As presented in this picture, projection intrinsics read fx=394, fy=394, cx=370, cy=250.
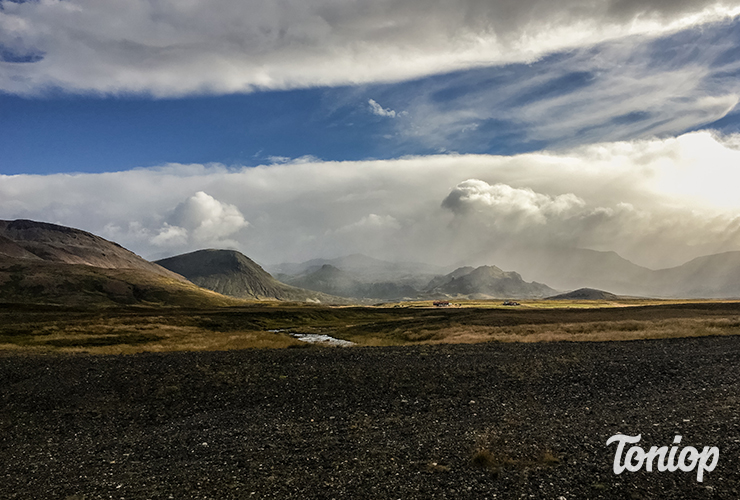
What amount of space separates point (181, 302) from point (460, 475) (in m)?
205

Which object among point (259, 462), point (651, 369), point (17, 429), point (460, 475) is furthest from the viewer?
point (651, 369)

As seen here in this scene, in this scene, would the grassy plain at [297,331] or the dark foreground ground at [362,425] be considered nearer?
the dark foreground ground at [362,425]

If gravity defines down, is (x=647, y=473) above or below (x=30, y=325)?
above

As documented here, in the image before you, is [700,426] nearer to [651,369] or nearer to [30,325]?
[651,369]

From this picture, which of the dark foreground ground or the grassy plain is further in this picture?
the grassy plain

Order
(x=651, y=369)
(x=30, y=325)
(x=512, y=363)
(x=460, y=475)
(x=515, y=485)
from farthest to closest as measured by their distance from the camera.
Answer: (x=30, y=325) < (x=512, y=363) < (x=651, y=369) < (x=460, y=475) < (x=515, y=485)

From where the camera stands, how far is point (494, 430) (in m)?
15.9

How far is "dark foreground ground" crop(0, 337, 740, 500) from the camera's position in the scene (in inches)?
472

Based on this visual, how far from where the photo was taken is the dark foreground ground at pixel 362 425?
12.0m

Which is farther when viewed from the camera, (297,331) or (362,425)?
(297,331)

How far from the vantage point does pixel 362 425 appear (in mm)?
17453

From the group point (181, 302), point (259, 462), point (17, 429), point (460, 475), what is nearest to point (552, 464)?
point (460, 475)

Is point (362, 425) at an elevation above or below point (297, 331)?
above

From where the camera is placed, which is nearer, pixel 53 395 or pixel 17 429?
pixel 17 429
